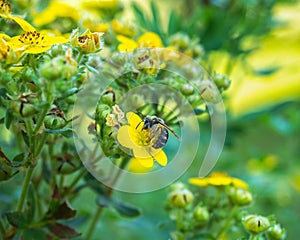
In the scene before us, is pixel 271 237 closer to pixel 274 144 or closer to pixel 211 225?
pixel 211 225

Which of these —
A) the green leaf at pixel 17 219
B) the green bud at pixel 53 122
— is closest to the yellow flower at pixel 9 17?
the green bud at pixel 53 122

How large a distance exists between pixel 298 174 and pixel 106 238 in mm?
895

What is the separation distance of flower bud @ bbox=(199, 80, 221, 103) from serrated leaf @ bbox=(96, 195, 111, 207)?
23cm

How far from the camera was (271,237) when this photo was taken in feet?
2.77

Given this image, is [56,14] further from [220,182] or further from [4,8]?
[220,182]

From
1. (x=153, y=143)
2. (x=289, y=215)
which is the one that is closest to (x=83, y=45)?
(x=153, y=143)

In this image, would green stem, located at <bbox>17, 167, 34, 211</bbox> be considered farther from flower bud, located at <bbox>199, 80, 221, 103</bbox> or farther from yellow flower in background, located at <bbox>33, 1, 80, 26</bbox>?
yellow flower in background, located at <bbox>33, 1, 80, 26</bbox>

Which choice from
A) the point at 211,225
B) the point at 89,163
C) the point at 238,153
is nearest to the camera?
the point at 89,163

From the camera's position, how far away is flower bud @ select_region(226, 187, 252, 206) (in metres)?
0.89

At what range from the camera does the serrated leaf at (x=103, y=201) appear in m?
0.90

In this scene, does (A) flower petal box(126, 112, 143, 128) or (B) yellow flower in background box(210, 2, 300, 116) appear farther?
(B) yellow flower in background box(210, 2, 300, 116)

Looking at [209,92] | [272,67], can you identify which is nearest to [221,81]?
[209,92]

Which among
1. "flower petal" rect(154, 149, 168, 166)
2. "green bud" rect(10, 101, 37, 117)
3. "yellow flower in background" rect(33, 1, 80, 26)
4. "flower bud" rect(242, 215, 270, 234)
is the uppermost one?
"green bud" rect(10, 101, 37, 117)

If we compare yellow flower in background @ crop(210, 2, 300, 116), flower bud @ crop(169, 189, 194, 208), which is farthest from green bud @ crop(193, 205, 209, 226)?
yellow flower in background @ crop(210, 2, 300, 116)
